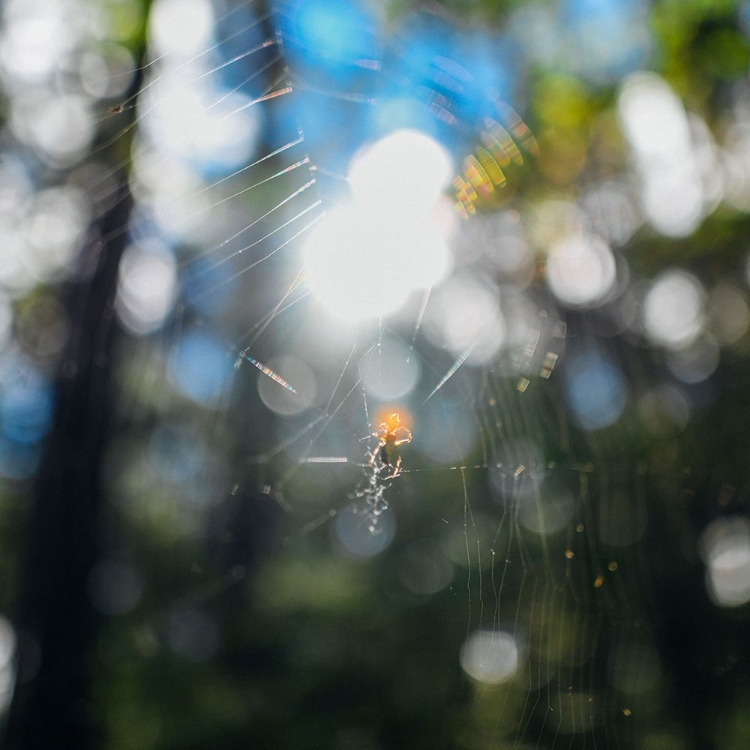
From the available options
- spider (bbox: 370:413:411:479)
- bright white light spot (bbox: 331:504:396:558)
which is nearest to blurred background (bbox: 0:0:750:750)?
spider (bbox: 370:413:411:479)

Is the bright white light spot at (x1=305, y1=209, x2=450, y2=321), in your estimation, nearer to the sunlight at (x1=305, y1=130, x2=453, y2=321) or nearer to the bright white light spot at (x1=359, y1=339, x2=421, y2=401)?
the sunlight at (x1=305, y1=130, x2=453, y2=321)

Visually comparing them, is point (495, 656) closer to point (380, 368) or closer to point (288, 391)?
point (380, 368)

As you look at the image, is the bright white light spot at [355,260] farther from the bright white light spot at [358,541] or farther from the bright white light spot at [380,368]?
the bright white light spot at [358,541]

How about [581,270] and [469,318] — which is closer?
[469,318]

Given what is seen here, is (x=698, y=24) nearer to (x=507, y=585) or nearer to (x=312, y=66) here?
(x=312, y=66)

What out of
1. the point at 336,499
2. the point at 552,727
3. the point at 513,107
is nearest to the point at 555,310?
the point at 513,107

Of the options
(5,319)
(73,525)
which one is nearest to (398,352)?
(73,525)
